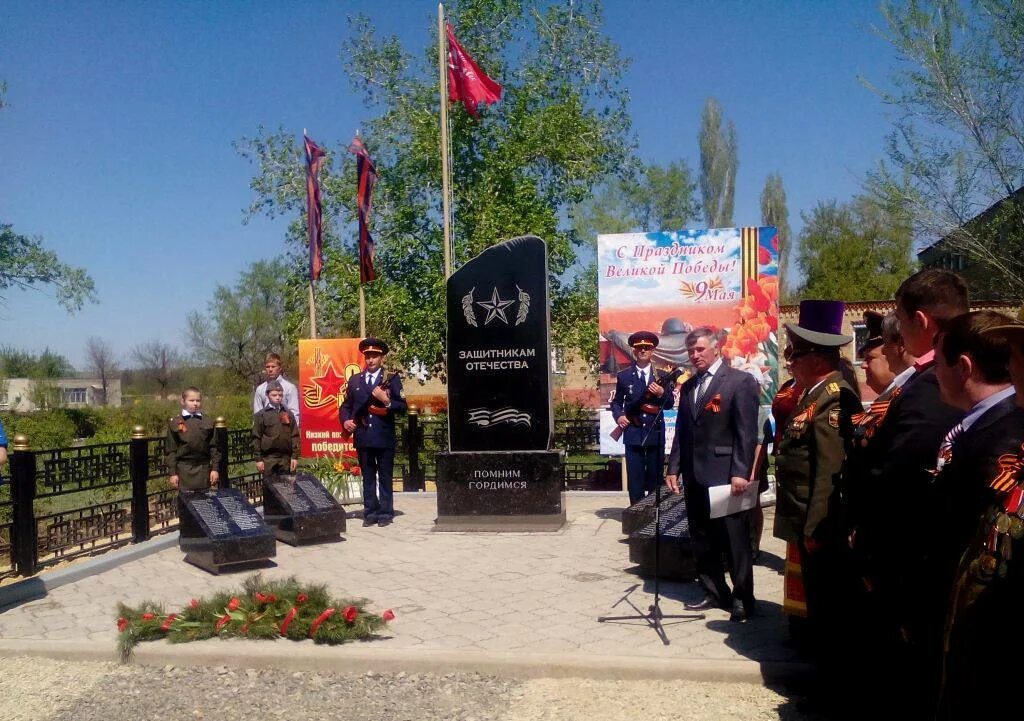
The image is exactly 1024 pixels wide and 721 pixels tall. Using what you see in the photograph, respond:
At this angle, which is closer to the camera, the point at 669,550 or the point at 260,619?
the point at 260,619

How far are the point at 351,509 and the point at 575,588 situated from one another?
5.40 meters

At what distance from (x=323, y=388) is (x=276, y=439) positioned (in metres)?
3.27

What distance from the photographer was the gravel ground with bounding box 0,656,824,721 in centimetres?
438

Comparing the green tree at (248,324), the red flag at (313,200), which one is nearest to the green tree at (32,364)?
the green tree at (248,324)

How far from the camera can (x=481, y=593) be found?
660cm

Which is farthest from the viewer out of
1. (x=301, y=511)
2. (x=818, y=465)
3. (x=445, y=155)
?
(x=445, y=155)

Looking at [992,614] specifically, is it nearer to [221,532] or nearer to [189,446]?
[221,532]

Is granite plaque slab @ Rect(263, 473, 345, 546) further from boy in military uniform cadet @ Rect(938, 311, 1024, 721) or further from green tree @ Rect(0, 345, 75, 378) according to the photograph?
green tree @ Rect(0, 345, 75, 378)

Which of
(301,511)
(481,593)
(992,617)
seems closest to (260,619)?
(481,593)

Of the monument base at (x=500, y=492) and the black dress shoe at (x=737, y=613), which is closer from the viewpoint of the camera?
the black dress shoe at (x=737, y=613)

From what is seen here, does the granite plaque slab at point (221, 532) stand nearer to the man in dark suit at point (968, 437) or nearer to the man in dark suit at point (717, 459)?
the man in dark suit at point (717, 459)

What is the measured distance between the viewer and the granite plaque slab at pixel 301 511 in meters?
8.76

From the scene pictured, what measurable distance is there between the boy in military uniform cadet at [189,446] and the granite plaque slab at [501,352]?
262 centimetres

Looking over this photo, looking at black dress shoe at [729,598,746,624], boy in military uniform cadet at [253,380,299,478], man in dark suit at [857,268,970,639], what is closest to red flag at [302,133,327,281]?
boy in military uniform cadet at [253,380,299,478]
